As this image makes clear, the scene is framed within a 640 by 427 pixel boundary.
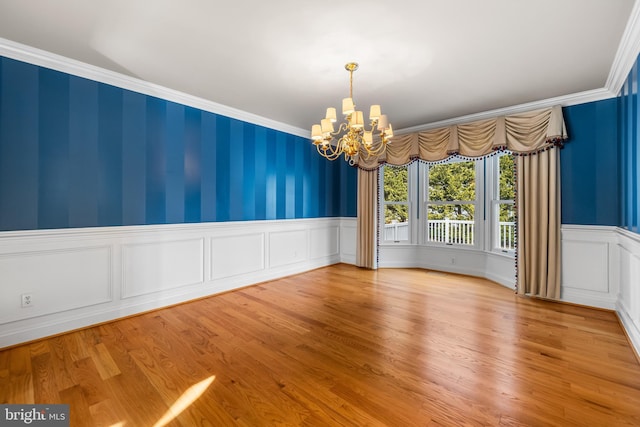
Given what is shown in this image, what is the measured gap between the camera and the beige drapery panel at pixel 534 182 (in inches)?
144

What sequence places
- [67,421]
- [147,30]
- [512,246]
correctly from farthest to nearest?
[512,246] → [147,30] → [67,421]

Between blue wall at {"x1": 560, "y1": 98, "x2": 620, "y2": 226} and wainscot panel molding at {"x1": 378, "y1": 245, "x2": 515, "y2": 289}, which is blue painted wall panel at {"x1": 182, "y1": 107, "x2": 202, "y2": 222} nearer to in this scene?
wainscot panel molding at {"x1": 378, "y1": 245, "x2": 515, "y2": 289}

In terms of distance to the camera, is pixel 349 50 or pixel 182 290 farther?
pixel 182 290

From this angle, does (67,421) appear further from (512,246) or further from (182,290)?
(512,246)

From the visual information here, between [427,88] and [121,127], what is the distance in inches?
138

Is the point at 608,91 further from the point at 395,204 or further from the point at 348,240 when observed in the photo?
the point at 348,240

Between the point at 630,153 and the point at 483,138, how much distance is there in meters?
1.63

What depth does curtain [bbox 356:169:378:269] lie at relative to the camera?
5.44 metres

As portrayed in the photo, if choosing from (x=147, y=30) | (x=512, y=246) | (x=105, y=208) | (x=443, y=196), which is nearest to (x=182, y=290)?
(x=105, y=208)

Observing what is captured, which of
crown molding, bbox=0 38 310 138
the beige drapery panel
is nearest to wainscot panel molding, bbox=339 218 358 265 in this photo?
the beige drapery panel

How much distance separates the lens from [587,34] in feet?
7.69

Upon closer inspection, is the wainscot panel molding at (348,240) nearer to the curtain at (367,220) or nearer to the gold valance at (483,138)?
the curtain at (367,220)

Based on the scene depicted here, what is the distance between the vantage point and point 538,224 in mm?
3805

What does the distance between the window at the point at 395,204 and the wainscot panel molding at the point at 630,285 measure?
3.05 metres
